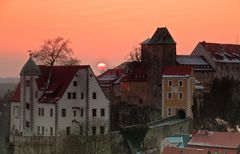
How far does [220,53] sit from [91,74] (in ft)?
35.3

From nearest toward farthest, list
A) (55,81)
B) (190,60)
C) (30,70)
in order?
(55,81)
(30,70)
(190,60)

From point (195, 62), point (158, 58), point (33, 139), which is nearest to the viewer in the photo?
point (33, 139)

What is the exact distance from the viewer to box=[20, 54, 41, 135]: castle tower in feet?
85.9

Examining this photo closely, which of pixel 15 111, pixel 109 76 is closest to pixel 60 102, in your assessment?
pixel 15 111

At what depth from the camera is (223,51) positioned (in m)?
35.4

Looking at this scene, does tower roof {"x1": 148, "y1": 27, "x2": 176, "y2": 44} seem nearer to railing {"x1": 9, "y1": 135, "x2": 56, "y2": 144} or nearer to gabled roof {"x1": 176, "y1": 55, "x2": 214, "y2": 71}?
gabled roof {"x1": 176, "y1": 55, "x2": 214, "y2": 71}

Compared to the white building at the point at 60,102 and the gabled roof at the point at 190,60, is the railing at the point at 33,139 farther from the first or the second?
the gabled roof at the point at 190,60

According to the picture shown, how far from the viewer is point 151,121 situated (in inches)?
1164

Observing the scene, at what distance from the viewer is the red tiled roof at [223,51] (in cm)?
3431

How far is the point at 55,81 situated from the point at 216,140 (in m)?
6.24

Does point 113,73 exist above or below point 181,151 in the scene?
above

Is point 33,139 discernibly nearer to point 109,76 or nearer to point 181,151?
point 181,151

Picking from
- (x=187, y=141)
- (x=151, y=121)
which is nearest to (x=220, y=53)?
(x=151, y=121)

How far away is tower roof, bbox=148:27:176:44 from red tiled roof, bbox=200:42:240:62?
3731mm
